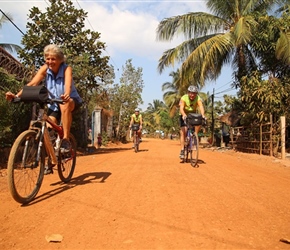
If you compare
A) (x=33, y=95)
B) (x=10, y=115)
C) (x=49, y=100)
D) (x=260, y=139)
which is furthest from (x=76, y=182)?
(x=260, y=139)

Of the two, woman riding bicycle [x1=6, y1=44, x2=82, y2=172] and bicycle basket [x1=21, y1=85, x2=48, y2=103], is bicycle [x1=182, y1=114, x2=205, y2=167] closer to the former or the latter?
woman riding bicycle [x1=6, y1=44, x2=82, y2=172]

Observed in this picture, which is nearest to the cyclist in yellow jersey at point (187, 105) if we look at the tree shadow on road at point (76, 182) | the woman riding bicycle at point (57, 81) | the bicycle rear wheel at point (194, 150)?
the bicycle rear wheel at point (194, 150)

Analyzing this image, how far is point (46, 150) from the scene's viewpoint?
3.49m

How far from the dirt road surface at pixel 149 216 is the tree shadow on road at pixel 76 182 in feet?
0.04

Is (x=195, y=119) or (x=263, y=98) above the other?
(x=263, y=98)

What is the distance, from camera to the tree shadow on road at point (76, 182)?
11.0ft

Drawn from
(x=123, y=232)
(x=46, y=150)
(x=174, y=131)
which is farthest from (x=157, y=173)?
(x=174, y=131)

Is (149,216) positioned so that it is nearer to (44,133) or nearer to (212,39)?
(44,133)

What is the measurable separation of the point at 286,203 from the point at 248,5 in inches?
553

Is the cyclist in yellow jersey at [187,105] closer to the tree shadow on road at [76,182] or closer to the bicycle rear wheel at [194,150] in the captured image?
the bicycle rear wheel at [194,150]

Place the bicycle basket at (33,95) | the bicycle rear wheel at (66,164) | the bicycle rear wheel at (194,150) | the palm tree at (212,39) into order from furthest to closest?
the palm tree at (212,39) → the bicycle rear wheel at (194,150) → the bicycle rear wheel at (66,164) → the bicycle basket at (33,95)

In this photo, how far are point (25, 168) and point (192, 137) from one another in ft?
12.3

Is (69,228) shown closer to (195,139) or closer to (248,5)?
(195,139)

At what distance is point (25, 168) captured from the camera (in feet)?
10.2
